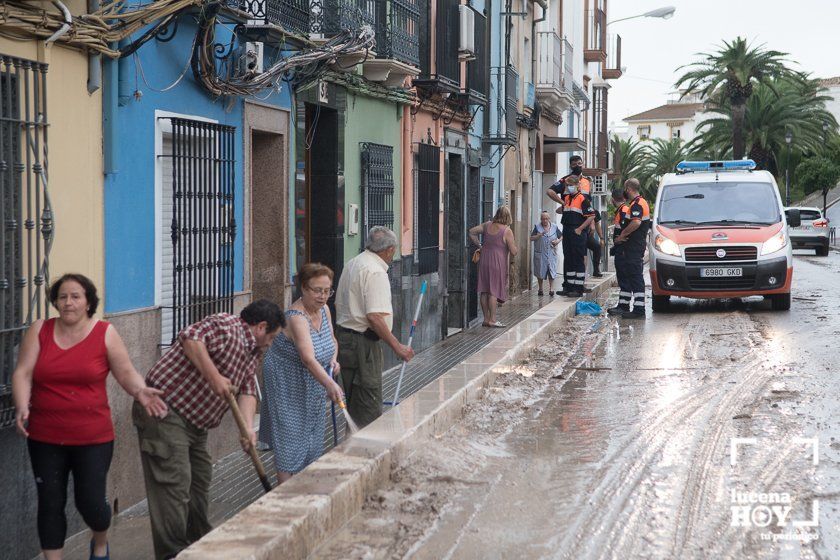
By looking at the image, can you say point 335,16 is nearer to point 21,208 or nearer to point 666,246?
point 21,208

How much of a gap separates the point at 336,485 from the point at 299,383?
0.99 metres

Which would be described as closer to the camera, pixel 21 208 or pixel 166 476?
pixel 166 476

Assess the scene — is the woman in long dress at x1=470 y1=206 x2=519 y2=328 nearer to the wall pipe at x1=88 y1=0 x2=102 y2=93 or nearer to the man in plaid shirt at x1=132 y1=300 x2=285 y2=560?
the wall pipe at x1=88 y1=0 x2=102 y2=93

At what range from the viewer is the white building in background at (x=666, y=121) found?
133 m

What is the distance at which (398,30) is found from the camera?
535 inches

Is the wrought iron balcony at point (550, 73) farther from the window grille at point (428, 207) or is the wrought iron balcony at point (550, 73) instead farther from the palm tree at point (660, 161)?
the palm tree at point (660, 161)

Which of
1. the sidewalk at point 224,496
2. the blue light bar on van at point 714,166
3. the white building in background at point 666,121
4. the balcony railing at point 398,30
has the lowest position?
the sidewalk at point 224,496

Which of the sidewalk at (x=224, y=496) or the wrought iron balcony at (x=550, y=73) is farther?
the wrought iron balcony at (x=550, y=73)

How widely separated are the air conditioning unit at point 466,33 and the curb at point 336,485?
7213 millimetres

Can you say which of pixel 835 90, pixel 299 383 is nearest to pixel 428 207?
pixel 299 383

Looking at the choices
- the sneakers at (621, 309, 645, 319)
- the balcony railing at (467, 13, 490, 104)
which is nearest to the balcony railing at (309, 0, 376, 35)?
the balcony railing at (467, 13, 490, 104)

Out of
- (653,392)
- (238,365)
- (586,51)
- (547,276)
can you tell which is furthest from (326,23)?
(586,51)

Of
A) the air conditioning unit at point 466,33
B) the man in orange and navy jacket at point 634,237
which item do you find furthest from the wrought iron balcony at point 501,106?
the man in orange and navy jacket at point 634,237

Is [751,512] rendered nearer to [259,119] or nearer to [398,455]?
[398,455]
